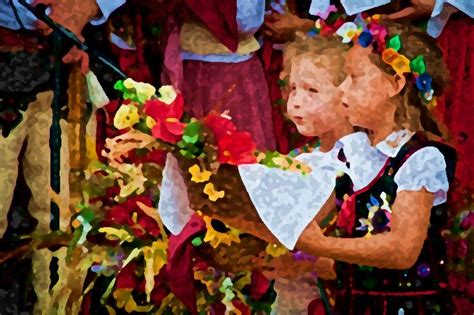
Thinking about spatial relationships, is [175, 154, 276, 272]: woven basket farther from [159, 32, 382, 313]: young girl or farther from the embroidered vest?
the embroidered vest

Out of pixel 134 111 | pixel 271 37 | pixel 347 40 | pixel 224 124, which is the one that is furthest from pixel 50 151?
pixel 347 40

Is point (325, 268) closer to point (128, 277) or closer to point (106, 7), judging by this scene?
point (128, 277)

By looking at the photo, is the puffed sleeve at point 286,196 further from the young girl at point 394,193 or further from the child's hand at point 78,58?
the child's hand at point 78,58

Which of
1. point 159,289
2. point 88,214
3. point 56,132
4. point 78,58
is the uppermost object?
point 78,58

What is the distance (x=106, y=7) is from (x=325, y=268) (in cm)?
59

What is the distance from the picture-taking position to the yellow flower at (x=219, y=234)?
4.40ft

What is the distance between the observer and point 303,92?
134 centimetres

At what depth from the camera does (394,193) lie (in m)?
1.32

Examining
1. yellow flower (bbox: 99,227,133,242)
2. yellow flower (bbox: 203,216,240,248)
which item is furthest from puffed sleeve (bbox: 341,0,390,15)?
yellow flower (bbox: 99,227,133,242)

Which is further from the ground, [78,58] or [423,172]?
[78,58]

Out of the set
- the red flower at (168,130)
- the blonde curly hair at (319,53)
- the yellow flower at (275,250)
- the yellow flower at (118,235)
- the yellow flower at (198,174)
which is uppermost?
the blonde curly hair at (319,53)

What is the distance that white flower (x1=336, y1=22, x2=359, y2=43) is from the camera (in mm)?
1339

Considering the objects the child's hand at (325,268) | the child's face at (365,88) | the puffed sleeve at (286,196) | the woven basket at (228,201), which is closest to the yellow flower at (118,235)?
the woven basket at (228,201)

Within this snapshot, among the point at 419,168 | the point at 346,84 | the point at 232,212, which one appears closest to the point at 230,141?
the point at 232,212
